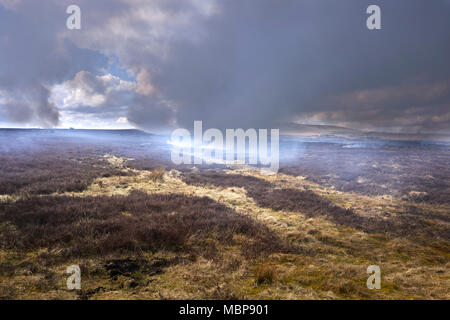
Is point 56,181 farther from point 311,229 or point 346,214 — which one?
point 346,214

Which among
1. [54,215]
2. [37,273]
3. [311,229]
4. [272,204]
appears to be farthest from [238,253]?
[54,215]

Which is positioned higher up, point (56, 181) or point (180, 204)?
point (56, 181)

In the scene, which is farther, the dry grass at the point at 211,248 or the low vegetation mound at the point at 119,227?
the low vegetation mound at the point at 119,227

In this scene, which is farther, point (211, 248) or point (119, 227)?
point (119, 227)

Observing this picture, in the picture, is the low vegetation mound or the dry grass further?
the low vegetation mound

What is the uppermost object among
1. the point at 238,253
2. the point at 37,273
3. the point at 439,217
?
the point at 37,273

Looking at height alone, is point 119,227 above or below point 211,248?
above
